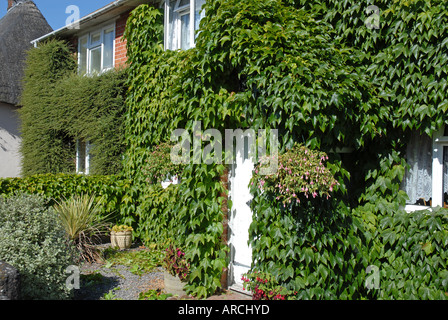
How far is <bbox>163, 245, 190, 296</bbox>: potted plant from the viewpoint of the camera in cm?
528

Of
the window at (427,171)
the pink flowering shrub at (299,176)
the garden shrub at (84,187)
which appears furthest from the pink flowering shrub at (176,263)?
the window at (427,171)

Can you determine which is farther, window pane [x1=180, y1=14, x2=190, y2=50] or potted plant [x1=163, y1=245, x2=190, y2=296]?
window pane [x1=180, y1=14, x2=190, y2=50]

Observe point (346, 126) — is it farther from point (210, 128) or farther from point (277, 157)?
point (210, 128)

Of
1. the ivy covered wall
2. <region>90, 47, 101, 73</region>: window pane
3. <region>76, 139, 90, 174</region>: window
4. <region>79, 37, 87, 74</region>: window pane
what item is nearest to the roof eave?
<region>79, 37, 87, 74</region>: window pane

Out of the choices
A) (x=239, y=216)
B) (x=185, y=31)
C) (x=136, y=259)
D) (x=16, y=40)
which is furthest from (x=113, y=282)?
(x=16, y=40)

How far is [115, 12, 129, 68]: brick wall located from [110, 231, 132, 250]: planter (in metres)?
4.39

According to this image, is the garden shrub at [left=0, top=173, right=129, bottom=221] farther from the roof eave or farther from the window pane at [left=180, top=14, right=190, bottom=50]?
the roof eave

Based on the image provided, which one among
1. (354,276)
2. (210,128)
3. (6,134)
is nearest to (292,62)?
(210,128)

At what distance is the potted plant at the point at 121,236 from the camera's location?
7754 millimetres

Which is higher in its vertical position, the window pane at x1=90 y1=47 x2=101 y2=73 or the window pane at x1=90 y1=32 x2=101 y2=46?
the window pane at x1=90 y1=32 x2=101 y2=46

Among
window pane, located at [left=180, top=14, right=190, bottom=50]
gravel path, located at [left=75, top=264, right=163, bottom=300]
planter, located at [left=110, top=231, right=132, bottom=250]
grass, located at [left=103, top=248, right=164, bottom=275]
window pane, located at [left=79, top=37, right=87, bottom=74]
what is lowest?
gravel path, located at [left=75, top=264, right=163, bottom=300]

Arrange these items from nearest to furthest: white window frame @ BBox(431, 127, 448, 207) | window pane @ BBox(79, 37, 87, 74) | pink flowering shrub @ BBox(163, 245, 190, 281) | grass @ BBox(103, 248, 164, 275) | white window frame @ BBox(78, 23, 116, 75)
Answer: white window frame @ BBox(431, 127, 448, 207) < pink flowering shrub @ BBox(163, 245, 190, 281) < grass @ BBox(103, 248, 164, 275) < white window frame @ BBox(78, 23, 116, 75) < window pane @ BBox(79, 37, 87, 74)

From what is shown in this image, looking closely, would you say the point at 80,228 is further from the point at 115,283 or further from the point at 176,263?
the point at 176,263
